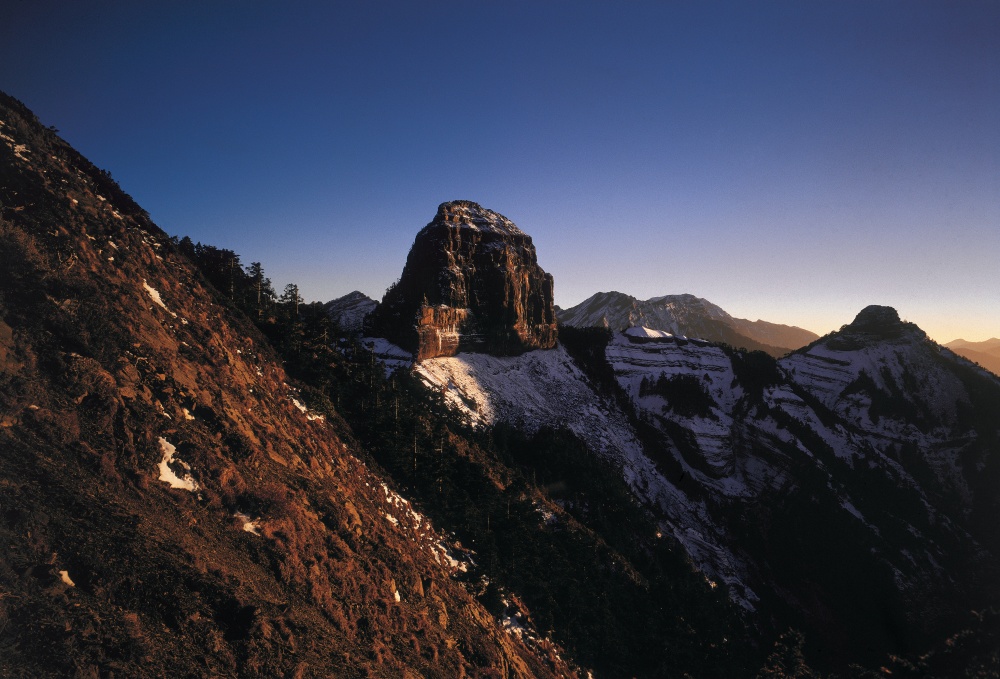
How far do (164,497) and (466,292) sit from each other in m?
41.7

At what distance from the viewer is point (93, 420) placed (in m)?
14.3

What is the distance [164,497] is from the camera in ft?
47.2

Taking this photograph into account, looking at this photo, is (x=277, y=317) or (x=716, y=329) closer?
(x=277, y=317)

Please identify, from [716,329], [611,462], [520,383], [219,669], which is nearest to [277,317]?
[219,669]

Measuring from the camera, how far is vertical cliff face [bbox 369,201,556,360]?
49094 mm

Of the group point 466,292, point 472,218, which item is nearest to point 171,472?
point 466,292

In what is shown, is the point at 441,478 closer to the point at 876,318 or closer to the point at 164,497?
the point at 164,497

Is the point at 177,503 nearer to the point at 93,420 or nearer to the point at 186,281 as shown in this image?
the point at 93,420

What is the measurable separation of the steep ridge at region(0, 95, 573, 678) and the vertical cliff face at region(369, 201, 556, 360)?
24.0 metres

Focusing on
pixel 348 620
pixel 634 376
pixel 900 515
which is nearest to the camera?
pixel 348 620

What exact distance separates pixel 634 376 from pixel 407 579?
50842 millimetres

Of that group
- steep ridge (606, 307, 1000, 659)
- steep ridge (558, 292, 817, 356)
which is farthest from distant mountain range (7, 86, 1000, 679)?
steep ridge (558, 292, 817, 356)

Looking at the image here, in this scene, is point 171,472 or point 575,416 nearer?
point 171,472

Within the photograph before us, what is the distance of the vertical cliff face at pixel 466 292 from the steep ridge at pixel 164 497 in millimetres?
24045
